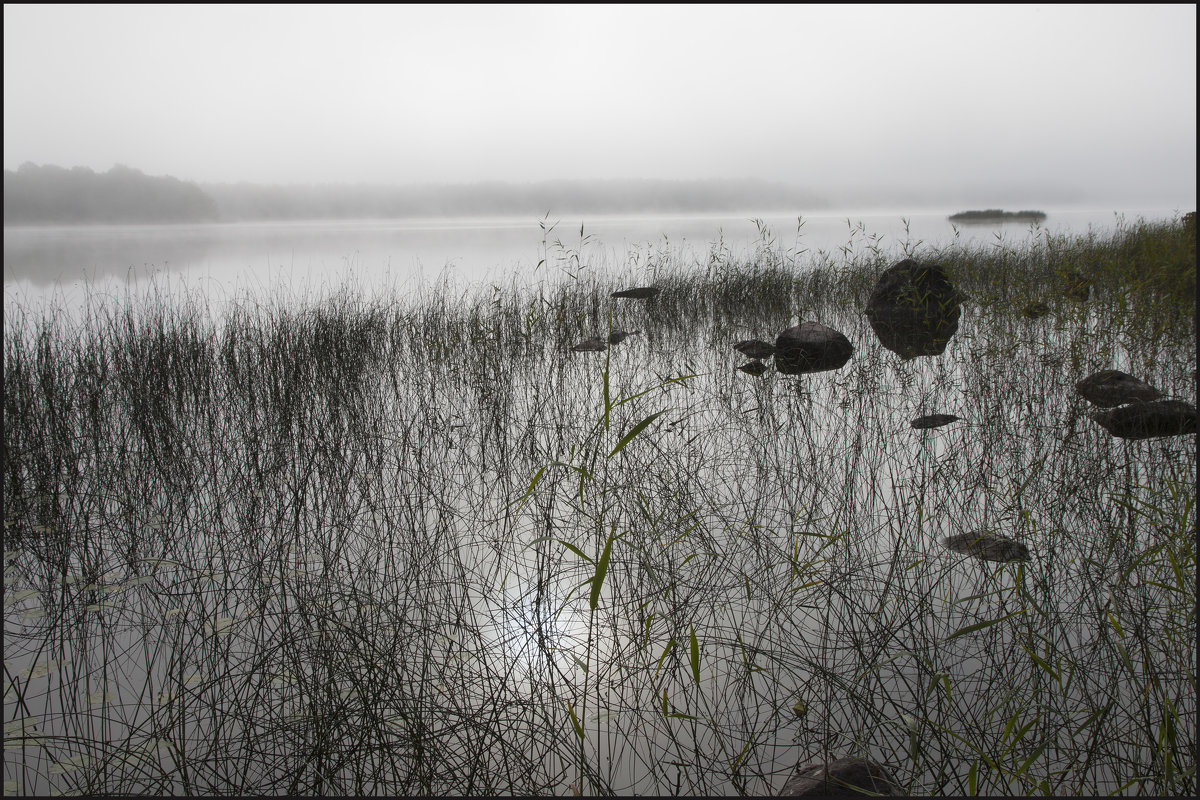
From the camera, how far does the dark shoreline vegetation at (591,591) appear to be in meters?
1.40

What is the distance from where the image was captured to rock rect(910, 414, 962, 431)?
343 centimetres

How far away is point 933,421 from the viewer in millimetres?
3480

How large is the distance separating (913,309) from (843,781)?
5.15 metres

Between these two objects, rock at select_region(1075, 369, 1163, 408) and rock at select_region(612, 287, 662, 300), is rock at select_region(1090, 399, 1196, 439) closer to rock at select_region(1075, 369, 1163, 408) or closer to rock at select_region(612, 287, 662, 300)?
rock at select_region(1075, 369, 1163, 408)

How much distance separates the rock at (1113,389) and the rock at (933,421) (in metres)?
0.67

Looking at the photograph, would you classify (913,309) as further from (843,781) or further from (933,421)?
(843,781)

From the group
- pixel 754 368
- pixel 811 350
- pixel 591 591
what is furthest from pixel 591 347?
pixel 591 591

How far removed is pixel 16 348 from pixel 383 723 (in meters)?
4.86

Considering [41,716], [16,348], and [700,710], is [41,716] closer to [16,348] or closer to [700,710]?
[700,710]

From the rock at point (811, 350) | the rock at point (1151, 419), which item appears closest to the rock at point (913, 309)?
the rock at point (811, 350)

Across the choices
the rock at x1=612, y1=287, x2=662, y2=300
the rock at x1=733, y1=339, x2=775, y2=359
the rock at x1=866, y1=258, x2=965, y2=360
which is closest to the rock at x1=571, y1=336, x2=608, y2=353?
the rock at x1=733, y1=339, x2=775, y2=359

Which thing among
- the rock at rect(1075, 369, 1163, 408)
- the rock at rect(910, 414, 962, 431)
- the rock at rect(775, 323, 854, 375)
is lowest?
the rock at rect(910, 414, 962, 431)

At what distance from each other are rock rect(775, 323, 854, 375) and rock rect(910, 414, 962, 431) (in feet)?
4.31

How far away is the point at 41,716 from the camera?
155 cm
